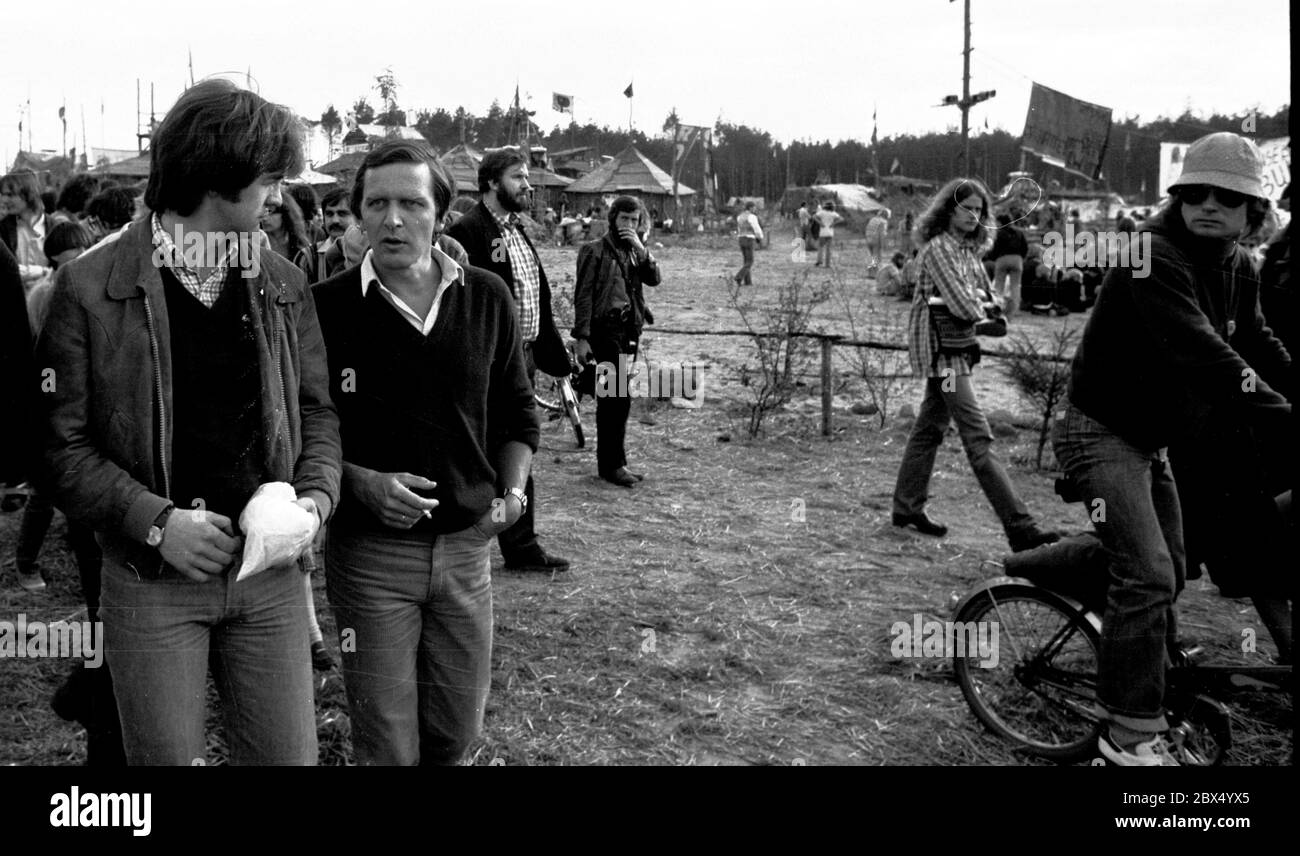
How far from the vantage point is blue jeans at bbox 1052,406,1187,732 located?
3.43 metres

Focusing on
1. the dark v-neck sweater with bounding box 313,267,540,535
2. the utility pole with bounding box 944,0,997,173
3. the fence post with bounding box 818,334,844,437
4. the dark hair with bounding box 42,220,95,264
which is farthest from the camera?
the utility pole with bounding box 944,0,997,173

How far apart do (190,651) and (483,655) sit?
0.77 meters

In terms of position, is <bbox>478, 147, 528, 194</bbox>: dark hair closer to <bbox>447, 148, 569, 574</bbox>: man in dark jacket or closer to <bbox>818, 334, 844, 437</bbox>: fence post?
<bbox>447, 148, 569, 574</bbox>: man in dark jacket

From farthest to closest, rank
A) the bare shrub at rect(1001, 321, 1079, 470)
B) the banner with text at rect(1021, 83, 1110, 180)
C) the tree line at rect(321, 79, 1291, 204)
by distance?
the tree line at rect(321, 79, 1291, 204), the banner with text at rect(1021, 83, 1110, 180), the bare shrub at rect(1001, 321, 1079, 470)

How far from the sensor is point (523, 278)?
17.7ft

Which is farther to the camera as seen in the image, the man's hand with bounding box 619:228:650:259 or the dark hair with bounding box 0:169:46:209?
the man's hand with bounding box 619:228:650:259

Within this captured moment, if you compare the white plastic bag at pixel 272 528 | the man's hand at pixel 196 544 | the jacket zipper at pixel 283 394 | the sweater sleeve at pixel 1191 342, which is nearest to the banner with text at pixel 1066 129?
the sweater sleeve at pixel 1191 342

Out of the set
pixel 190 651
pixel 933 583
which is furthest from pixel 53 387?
pixel 933 583

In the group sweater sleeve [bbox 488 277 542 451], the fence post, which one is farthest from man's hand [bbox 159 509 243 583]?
the fence post

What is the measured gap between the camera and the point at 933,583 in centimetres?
570

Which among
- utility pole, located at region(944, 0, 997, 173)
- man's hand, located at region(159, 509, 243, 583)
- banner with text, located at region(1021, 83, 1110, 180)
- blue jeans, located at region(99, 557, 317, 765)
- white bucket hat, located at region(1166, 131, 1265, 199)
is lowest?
blue jeans, located at region(99, 557, 317, 765)

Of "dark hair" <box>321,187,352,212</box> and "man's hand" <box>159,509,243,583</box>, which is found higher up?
"dark hair" <box>321,187,352,212</box>

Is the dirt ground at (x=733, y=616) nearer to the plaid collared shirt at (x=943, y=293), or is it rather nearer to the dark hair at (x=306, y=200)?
the plaid collared shirt at (x=943, y=293)

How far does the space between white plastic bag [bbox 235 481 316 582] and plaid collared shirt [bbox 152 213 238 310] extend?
1.31 ft
